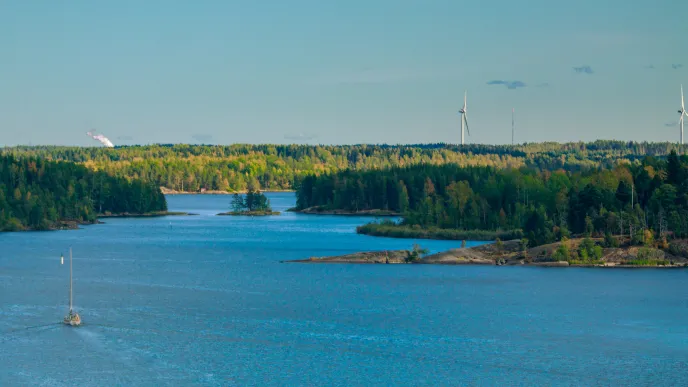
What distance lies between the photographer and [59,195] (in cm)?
16438

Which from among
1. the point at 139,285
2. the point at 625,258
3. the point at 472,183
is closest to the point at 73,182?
the point at 472,183

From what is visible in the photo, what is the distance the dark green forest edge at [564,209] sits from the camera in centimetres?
8675

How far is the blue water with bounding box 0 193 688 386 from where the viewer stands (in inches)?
1793

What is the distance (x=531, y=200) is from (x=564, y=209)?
2071 centimetres

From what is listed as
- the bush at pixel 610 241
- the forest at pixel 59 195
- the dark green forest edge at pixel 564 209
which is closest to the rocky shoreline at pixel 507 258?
the dark green forest edge at pixel 564 209

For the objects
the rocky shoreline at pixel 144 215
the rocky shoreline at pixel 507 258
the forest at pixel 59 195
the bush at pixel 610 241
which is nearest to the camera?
the rocky shoreline at pixel 507 258

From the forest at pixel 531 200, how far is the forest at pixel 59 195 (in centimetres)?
3929

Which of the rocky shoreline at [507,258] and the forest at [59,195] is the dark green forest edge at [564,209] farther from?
the forest at [59,195]

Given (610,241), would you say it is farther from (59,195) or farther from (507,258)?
(59,195)

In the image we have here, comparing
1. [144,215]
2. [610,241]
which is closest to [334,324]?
[610,241]

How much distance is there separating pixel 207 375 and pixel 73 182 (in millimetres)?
130370

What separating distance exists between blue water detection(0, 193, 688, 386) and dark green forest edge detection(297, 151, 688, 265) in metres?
5.28

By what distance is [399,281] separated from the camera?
78.6 m

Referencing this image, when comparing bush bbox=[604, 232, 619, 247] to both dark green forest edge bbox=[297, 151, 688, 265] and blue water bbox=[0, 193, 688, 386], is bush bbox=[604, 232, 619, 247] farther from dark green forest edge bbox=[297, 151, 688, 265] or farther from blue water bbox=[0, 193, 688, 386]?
blue water bbox=[0, 193, 688, 386]
